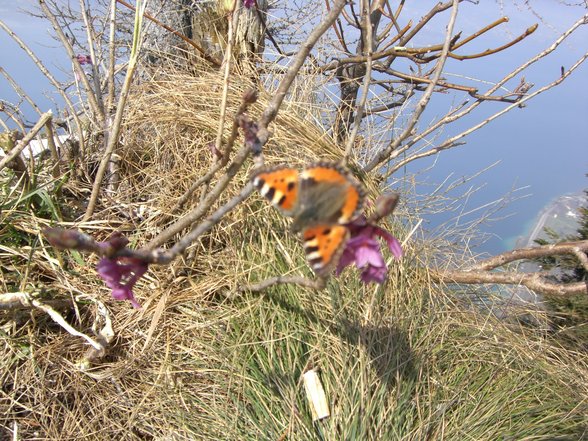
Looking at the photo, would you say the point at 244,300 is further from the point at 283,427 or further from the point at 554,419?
the point at 554,419

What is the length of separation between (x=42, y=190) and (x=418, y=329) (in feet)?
4.10

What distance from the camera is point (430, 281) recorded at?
1.74 metres

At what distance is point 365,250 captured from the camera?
32.3 inches

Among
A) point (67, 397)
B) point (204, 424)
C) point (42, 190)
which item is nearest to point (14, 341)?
point (67, 397)

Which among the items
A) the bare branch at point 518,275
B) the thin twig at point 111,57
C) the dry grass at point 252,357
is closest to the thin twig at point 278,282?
the dry grass at point 252,357

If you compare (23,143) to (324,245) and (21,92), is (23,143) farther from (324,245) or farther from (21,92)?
(324,245)

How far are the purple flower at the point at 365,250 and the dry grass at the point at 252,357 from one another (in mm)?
652

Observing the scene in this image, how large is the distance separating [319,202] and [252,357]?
2.58ft

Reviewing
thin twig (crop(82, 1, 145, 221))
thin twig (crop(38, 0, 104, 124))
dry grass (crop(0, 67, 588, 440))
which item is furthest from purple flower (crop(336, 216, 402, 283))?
thin twig (crop(38, 0, 104, 124))

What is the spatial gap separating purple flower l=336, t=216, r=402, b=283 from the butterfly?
0.04 metres

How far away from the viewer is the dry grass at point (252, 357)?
4.61ft

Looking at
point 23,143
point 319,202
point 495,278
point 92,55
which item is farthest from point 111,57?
point 495,278

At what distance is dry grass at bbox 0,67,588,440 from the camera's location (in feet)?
4.61

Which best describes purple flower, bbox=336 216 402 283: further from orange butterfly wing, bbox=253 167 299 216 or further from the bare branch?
the bare branch
